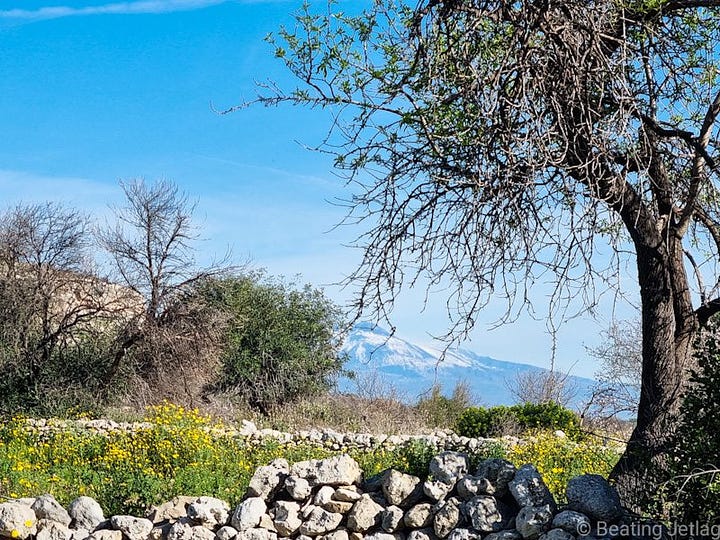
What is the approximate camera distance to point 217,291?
52.5ft

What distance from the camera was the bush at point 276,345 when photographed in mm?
17250

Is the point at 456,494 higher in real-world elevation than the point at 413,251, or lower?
lower

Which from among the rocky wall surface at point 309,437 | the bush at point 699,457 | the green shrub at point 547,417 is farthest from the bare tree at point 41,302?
the bush at point 699,457

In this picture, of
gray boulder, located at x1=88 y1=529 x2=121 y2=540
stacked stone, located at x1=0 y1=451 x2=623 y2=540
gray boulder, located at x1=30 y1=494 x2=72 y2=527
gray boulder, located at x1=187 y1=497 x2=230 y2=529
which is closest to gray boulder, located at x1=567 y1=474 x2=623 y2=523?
stacked stone, located at x1=0 y1=451 x2=623 y2=540

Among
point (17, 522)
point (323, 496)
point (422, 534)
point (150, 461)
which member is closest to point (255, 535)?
point (323, 496)

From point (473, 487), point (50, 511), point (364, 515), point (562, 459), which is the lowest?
point (50, 511)

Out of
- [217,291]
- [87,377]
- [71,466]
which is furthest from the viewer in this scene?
[217,291]

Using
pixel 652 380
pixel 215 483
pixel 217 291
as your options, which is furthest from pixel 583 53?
pixel 217 291

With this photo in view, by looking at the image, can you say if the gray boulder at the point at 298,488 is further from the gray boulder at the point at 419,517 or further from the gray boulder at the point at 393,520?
the gray boulder at the point at 419,517

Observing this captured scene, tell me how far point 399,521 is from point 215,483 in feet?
8.50

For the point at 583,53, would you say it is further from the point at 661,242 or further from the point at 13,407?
the point at 13,407

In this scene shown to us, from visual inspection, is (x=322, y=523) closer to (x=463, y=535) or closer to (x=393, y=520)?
(x=393, y=520)

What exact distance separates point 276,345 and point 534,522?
1327 centimetres

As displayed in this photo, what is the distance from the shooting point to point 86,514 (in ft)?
19.6
